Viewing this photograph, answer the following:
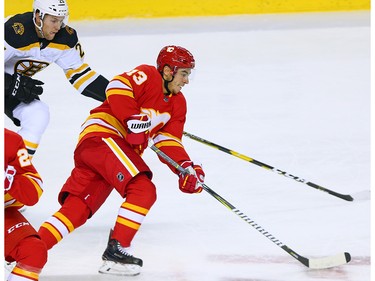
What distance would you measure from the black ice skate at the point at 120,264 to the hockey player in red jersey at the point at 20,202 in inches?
25.1

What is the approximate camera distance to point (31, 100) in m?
4.53

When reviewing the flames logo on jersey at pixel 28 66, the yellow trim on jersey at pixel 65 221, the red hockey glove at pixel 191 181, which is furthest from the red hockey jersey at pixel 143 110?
the flames logo on jersey at pixel 28 66

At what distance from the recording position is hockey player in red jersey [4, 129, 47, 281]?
10.2 ft

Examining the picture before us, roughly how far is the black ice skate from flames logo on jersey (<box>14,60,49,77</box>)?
117 cm

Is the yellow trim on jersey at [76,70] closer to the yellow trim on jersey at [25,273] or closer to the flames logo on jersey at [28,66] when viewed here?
the flames logo on jersey at [28,66]

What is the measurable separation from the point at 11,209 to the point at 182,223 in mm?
1268

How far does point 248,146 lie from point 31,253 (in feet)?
7.83

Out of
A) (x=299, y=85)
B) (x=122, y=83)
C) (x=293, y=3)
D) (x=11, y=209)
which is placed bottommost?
(x=11, y=209)

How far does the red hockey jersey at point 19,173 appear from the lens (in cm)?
311

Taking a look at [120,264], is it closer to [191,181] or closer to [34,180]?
[191,181]

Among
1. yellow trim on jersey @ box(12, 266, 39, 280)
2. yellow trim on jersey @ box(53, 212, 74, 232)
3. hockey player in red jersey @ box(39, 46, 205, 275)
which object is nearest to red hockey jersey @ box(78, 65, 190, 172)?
hockey player in red jersey @ box(39, 46, 205, 275)

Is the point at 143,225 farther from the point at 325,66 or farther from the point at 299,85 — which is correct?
the point at 325,66

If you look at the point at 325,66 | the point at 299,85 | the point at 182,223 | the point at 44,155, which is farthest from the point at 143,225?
the point at 325,66

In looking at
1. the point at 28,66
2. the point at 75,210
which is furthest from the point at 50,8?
the point at 75,210
